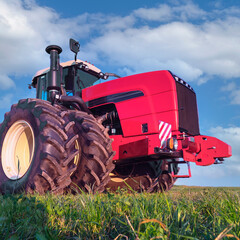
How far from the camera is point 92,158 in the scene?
13.6 feet

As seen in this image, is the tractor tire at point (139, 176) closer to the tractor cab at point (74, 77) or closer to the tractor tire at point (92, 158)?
the tractor tire at point (92, 158)

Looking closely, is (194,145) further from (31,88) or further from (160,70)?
(31,88)

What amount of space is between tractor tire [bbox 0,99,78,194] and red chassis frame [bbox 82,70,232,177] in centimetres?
Answer: 111

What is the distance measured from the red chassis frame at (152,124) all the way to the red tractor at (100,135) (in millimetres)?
17

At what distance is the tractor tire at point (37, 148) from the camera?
153 inches

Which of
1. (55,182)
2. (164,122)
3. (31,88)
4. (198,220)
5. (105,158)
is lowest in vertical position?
(198,220)

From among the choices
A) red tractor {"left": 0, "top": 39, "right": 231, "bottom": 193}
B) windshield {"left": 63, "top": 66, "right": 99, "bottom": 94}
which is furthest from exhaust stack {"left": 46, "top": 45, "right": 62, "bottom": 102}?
windshield {"left": 63, "top": 66, "right": 99, "bottom": 94}

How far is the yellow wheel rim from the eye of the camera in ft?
16.2

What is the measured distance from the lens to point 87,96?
5.82 meters

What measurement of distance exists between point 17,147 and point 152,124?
8.13ft

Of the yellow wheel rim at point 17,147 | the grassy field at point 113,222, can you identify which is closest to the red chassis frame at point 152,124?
the yellow wheel rim at point 17,147

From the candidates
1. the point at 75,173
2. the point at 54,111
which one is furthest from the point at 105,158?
the point at 54,111

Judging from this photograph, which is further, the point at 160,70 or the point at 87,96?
the point at 87,96

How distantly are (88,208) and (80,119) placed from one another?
2.73m
